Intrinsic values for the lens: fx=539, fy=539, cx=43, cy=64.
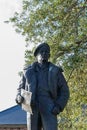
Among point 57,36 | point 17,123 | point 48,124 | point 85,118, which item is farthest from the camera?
point 17,123

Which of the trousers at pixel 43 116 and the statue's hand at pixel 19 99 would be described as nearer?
the trousers at pixel 43 116

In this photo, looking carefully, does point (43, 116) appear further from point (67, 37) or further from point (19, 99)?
point (67, 37)

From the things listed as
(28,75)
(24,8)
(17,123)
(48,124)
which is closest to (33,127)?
(48,124)

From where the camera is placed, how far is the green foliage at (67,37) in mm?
19734

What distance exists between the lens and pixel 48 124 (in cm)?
902

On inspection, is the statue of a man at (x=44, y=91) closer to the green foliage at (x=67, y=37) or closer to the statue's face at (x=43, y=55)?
the statue's face at (x=43, y=55)

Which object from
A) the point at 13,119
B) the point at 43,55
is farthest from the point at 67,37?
the point at 13,119

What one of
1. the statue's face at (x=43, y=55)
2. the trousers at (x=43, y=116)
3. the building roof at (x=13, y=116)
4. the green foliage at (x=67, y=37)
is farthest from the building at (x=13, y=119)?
the trousers at (x=43, y=116)

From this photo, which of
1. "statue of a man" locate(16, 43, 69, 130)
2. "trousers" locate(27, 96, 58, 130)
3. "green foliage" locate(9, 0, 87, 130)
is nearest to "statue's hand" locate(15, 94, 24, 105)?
"statue of a man" locate(16, 43, 69, 130)

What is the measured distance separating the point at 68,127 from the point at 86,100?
134cm

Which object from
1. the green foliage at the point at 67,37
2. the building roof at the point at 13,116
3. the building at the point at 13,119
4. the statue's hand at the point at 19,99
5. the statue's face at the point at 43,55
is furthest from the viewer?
the building roof at the point at 13,116

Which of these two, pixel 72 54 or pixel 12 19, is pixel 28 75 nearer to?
pixel 72 54

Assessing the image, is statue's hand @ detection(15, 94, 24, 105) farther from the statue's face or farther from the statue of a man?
the statue's face

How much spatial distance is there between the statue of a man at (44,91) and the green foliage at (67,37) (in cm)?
1019
